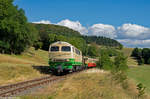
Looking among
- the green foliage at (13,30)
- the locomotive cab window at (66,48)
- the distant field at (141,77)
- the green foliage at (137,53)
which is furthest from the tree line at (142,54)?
the locomotive cab window at (66,48)

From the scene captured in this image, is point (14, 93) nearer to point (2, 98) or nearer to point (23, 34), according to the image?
point (2, 98)

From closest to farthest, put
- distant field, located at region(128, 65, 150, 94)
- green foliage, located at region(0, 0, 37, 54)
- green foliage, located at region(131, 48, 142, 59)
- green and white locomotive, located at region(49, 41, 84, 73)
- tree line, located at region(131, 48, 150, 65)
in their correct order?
green and white locomotive, located at region(49, 41, 84, 73), green foliage, located at region(0, 0, 37, 54), distant field, located at region(128, 65, 150, 94), tree line, located at region(131, 48, 150, 65), green foliage, located at region(131, 48, 142, 59)

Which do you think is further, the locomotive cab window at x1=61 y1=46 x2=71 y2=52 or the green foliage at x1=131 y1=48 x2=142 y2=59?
the green foliage at x1=131 y1=48 x2=142 y2=59

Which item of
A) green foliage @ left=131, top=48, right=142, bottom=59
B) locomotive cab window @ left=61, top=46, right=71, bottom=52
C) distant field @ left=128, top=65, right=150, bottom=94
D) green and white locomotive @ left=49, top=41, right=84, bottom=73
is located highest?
green foliage @ left=131, top=48, right=142, bottom=59

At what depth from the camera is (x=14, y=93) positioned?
12711mm

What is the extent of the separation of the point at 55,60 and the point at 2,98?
1331cm

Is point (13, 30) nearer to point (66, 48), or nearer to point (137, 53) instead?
point (66, 48)

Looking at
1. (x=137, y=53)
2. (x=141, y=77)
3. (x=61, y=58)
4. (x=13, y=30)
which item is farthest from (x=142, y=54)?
(x=61, y=58)

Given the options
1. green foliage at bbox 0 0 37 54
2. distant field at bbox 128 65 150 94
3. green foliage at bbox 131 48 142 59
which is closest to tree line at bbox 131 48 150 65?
green foliage at bbox 131 48 142 59

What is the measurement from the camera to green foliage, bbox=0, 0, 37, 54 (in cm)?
4816

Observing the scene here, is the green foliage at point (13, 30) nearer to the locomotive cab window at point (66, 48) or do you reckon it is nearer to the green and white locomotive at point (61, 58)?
the green and white locomotive at point (61, 58)

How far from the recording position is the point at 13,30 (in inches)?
2014

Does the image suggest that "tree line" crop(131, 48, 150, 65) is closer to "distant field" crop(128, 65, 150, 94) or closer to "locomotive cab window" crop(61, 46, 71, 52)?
"distant field" crop(128, 65, 150, 94)

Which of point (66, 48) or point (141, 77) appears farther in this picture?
point (141, 77)
